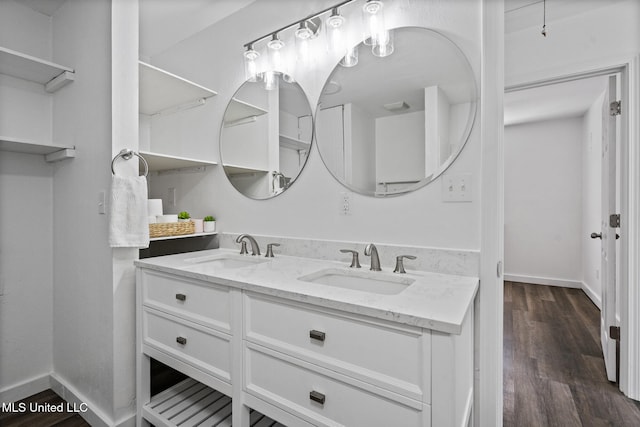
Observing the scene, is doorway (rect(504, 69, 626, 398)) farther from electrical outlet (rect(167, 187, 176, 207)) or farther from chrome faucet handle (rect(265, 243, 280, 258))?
electrical outlet (rect(167, 187, 176, 207))

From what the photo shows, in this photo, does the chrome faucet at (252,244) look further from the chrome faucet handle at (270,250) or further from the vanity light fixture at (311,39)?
the vanity light fixture at (311,39)

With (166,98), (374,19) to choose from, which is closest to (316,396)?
(374,19)

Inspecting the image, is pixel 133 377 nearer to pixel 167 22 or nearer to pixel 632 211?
pixel 167 22

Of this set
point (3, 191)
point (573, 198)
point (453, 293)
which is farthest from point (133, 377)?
point (573, 198)

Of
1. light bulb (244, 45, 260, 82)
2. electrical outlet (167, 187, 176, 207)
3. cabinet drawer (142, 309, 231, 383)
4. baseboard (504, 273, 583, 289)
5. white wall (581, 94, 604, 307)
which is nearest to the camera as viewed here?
cabinet drawer (142, 309, 231, 383)

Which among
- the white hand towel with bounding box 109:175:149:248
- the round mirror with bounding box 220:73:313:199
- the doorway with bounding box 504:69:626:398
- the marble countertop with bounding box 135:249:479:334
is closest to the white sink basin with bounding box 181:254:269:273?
the marble countertop with bounding box 135:249:479:334

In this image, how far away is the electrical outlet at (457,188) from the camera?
1.35m

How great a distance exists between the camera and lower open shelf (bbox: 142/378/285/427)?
1.50 m

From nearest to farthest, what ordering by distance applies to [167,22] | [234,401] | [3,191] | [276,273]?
[234,401] → [276,273] → [3,191] → [167,22]

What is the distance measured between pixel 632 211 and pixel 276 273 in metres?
2.11

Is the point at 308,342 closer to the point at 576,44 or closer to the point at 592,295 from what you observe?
the point at 576,44

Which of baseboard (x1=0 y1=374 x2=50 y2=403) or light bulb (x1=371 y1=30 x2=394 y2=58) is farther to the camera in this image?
baseboard (x1=0 y1=374 x2=50 y2=403)

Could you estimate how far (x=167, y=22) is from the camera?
2.23 meters

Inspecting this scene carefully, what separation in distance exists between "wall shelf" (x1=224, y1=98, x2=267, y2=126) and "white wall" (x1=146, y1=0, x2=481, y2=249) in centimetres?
9
